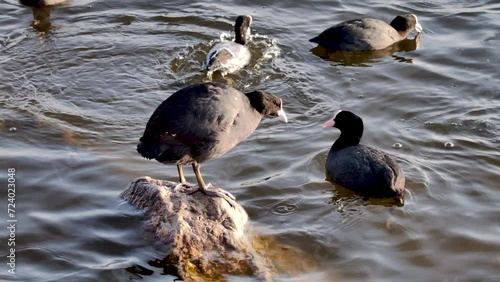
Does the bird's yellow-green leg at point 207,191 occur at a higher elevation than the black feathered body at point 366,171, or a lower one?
higher

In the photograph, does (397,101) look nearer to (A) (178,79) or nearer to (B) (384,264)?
(A) (178,79)

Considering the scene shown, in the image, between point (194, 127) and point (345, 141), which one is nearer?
point (194, 127)

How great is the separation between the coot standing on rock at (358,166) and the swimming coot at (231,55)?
205 centimetres

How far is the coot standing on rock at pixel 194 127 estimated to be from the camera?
521cm

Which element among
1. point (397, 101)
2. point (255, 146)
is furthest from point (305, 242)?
Result: point (397, 101)

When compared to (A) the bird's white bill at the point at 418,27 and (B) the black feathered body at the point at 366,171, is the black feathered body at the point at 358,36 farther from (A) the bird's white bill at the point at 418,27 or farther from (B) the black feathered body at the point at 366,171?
(B) the black feathered body at the point at 366,171

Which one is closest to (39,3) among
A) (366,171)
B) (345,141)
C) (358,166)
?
(345,141)

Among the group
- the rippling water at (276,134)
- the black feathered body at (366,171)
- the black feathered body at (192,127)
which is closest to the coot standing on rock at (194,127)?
the black feathered body at (192,127)

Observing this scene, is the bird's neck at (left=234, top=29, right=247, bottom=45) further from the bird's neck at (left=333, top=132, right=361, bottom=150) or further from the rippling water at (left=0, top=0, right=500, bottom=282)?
the bird's neck at (left=333, top=132, right=361, bottom=150)

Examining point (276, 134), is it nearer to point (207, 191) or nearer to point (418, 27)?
point (207, 191)

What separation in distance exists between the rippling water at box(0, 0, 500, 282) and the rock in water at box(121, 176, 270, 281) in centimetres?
14

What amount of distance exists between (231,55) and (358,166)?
278 cm

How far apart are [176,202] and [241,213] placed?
1.72 ft

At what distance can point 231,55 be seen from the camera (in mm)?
8859
